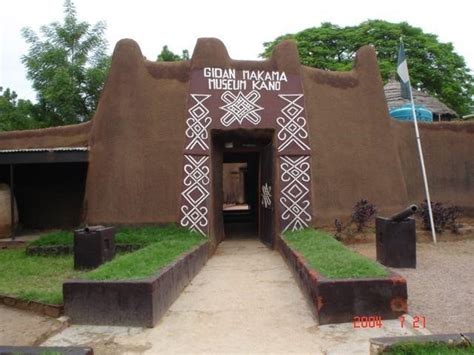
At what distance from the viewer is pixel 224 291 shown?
7.05 metres

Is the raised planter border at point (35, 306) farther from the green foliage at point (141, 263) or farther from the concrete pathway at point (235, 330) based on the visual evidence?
the green foliage at point (141, 263)

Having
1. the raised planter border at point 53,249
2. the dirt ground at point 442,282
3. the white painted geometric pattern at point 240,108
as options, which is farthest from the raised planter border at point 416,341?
the white painted geometric pattern at point 240,108

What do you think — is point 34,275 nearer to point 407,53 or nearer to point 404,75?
point 404,75

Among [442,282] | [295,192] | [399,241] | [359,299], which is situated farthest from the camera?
[295,192]

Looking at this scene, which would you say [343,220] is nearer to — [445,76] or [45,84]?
[45,84]

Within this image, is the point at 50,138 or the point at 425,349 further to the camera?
the point at 50,138

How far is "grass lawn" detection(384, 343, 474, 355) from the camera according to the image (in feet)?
12.4

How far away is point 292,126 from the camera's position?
11023 mm

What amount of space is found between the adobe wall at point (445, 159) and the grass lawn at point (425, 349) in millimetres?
9361

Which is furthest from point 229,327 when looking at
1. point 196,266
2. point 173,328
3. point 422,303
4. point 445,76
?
point 445,76

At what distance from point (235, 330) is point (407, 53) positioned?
22.9 meters

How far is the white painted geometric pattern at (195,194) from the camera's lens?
10.5 metres

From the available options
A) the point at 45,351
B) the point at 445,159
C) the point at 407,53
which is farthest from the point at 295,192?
the point at 407,53

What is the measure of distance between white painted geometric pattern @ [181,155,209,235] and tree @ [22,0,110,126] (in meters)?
10.7
